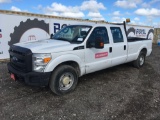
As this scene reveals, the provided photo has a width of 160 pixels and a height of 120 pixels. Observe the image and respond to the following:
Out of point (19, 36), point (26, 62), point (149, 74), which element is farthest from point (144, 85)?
point (19, 36)

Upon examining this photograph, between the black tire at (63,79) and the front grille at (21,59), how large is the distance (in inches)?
25.5

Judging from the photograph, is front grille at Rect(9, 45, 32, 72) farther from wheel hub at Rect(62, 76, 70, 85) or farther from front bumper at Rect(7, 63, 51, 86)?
wheel hub at Rect(62, 76, 70, 85)

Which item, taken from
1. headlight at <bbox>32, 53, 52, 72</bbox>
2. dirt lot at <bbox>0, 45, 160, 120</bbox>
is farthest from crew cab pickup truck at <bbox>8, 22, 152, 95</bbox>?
dirt lot at <bbox>0, 45, 160, 120</bbox>

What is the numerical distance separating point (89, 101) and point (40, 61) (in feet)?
5.09

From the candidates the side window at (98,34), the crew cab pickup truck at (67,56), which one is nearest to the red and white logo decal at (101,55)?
the crew cab pickup truck at (67,56)

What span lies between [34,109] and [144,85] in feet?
11.5

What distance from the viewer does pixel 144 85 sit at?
5.30 metres

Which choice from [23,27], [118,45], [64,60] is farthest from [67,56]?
[23,27]

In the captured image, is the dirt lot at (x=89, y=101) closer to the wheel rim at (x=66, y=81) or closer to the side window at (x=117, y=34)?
the wheel rim at (x=66, y=81)

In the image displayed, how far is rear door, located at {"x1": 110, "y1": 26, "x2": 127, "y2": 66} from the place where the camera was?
5.66 metres

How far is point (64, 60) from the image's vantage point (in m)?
4.20

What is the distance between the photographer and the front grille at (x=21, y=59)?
3.85m

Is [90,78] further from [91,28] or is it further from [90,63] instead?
[91,28]

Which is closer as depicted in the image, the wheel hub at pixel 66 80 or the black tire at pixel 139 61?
the wheel hub at pixel 66 80
